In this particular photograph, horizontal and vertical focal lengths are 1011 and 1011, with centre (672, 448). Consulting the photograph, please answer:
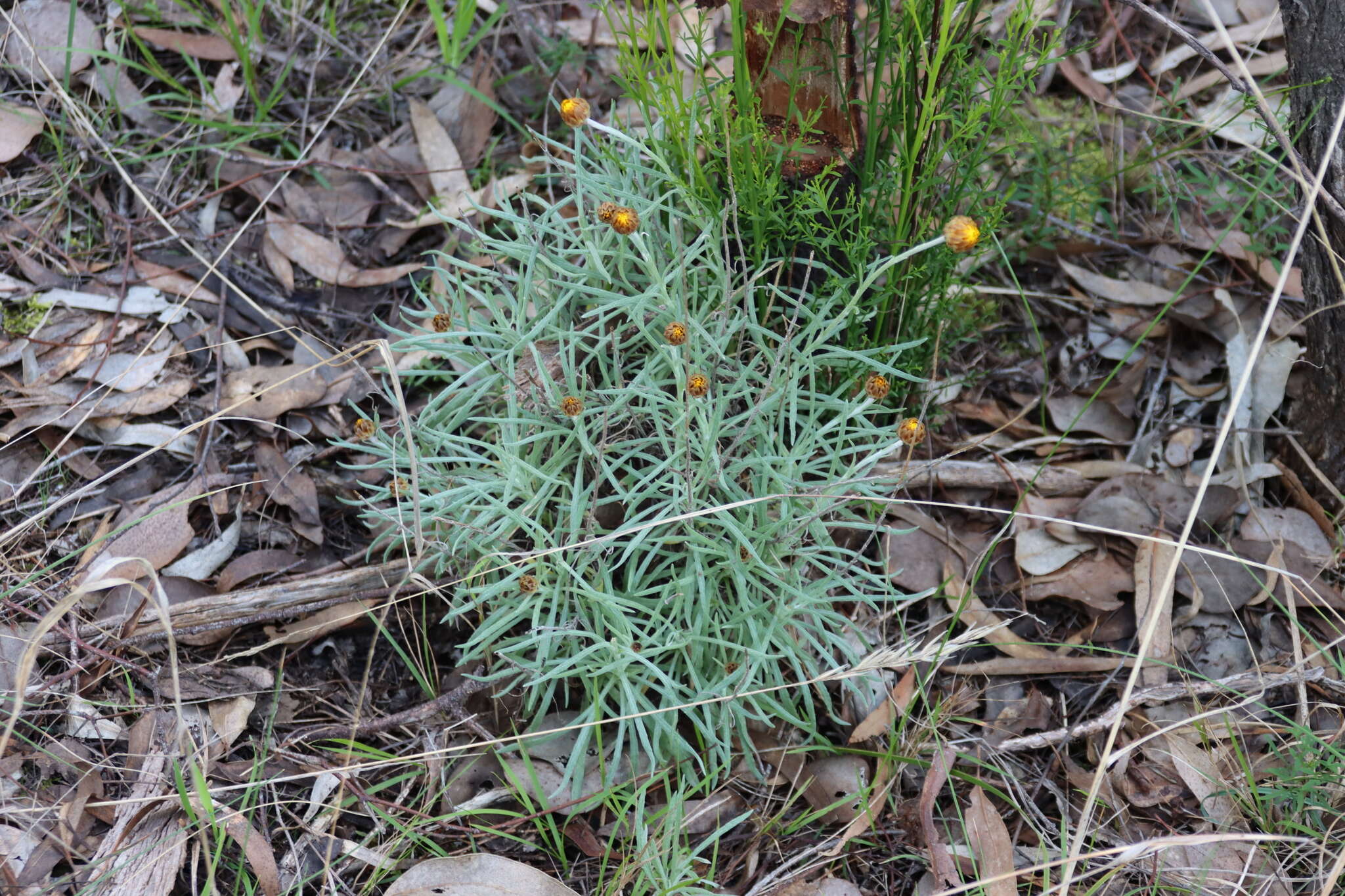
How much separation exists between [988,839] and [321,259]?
2.14 metres

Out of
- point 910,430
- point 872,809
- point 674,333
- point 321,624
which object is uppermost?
point 674,333

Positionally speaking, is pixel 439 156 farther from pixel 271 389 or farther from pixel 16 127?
pixel 16 127

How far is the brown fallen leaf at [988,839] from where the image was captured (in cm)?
182

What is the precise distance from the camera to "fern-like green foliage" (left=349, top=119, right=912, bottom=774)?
184 cm

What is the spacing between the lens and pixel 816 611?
191 centimetres

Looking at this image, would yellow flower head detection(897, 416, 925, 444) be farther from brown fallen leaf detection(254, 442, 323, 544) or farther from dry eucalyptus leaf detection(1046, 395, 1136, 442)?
brown fallen leaf detection(254, 442, 323, 544)

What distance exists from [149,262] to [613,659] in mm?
1716

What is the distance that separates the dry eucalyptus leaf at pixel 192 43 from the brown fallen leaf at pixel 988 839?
2.73m

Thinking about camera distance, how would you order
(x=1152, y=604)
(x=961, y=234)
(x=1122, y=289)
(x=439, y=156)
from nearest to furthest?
(x=961, y=234) → (x=1152, y=604) → (x=1122, y=289) → (x=439, y=156)

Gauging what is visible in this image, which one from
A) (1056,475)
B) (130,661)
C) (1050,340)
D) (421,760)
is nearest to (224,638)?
(130,661)

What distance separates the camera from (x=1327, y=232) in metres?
2.10

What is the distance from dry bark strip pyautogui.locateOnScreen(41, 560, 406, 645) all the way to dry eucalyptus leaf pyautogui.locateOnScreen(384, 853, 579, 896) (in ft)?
1.88

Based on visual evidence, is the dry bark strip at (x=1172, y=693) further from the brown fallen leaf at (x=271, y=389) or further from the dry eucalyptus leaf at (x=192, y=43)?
the dry eucalyptus leaf at (x=192, y=43)

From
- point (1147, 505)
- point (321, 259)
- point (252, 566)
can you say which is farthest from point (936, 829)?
point (321, 259)
